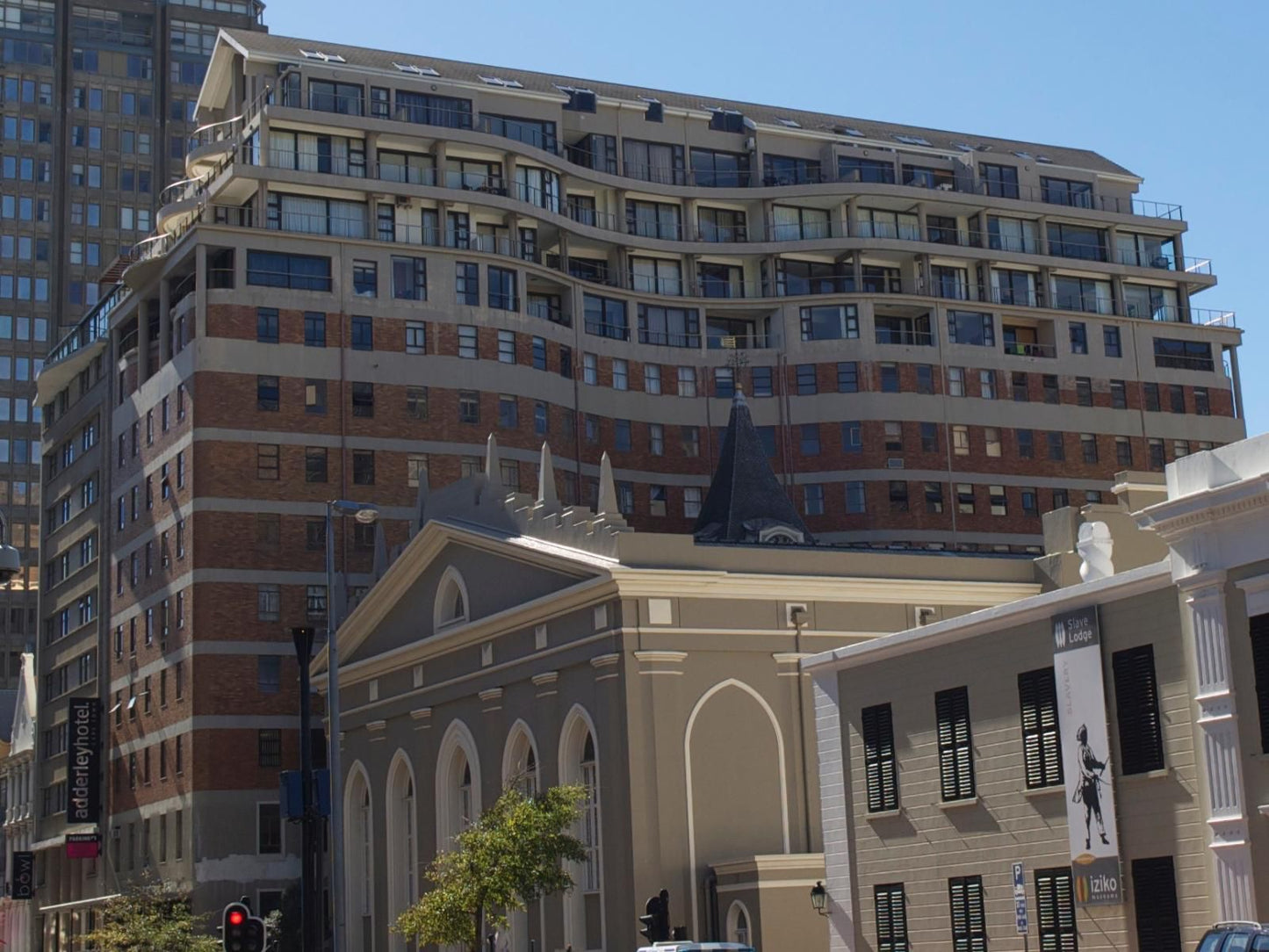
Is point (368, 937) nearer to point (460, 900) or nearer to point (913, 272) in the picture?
point (460, 900)

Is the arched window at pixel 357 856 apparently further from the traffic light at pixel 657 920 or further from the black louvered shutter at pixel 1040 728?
the black louvered shutter at pixel 1040 728

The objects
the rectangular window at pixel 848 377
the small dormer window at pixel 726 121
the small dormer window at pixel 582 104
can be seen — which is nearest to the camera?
the rectangular window at pixel 848 377

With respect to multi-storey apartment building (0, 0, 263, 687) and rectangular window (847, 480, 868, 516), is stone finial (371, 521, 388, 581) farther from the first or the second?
multi-storey apartment building (0, 0, 263, 687)

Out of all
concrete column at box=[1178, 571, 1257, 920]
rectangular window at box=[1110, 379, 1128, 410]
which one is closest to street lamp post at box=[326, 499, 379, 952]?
concrete column at box=[1178, 571, 1257, 920]

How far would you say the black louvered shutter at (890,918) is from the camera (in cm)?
4216

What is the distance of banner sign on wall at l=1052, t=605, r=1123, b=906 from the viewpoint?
36375 mm

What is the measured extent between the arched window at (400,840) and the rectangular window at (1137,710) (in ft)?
109

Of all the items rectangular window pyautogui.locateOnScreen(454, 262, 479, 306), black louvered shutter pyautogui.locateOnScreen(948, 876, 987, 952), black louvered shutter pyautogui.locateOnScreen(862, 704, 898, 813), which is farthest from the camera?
rectangular window pyautogui.locateOnScreen(454, 262, 479, 306)

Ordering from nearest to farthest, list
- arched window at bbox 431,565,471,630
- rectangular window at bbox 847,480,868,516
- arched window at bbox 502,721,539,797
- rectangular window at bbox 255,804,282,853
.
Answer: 1. arched window at bbox 502,721,539,797
2. arched window at bbox 431,565,471,630
3. rectangular window at bbox 255,804,282,853
4. rectangular window at bbox 847,480,868,516

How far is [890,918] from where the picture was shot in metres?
42.5

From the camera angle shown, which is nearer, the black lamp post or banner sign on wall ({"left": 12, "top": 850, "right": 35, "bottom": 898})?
the black lamp post

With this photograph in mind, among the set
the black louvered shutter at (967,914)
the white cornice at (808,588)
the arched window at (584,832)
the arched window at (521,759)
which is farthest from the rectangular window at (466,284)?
the black louvered shutter at (967,914)

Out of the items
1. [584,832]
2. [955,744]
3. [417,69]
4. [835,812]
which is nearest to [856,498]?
[417,69]

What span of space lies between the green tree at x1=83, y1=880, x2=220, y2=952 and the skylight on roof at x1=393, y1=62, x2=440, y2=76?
38.1m
